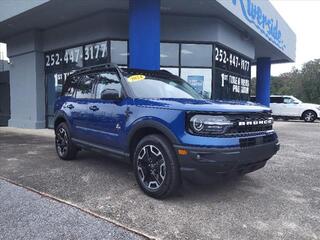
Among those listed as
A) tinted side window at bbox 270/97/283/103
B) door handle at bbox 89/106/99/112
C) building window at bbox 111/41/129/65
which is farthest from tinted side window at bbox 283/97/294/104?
door handle at bbox 89/106/99/112

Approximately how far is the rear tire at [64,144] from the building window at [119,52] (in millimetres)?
4878

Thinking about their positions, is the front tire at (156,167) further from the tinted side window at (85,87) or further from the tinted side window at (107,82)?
the tinted side window at (85,87)

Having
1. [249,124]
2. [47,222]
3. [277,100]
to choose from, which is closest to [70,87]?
[47,222]

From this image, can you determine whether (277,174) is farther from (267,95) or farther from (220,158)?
(267,95)

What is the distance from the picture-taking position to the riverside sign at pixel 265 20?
449 inches

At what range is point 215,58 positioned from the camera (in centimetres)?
1227

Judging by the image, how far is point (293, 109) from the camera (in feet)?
75.8

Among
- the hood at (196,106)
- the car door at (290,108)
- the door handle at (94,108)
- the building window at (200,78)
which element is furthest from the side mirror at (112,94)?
the car door at (290,108)

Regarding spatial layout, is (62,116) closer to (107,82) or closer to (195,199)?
(107,82)

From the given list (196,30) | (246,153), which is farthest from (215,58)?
(246,153)

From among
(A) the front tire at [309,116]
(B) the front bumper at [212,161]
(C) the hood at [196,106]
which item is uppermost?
(C) the hood at [196,106]

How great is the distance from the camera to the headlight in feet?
13.2

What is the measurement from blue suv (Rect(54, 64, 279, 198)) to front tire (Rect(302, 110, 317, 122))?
19.2m

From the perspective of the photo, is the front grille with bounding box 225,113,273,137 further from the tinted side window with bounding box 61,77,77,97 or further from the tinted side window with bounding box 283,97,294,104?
the tinted side window with bounding box 283,97,294,104
